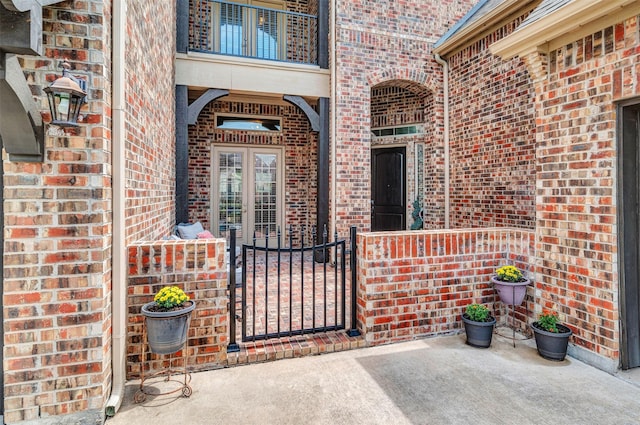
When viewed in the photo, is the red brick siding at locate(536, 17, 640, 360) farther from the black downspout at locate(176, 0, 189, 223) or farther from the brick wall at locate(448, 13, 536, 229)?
the black downspout at locate(176, 0, 189, 223)

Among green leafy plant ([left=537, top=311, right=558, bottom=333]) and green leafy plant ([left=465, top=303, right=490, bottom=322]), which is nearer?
green leafy plant ([left=537, top=311, right=558, bottom=333])

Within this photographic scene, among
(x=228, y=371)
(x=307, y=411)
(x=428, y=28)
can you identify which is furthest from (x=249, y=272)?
(x=428, y=28)

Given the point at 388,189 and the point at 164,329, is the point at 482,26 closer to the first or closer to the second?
the point at 388,189

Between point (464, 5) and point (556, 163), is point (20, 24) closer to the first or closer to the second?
point (556, 163)

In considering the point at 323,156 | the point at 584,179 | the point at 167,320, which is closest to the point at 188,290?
the point at 167,320

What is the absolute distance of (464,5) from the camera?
23.4ft

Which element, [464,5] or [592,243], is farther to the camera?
[464,5]

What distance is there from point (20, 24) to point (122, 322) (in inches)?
73.1

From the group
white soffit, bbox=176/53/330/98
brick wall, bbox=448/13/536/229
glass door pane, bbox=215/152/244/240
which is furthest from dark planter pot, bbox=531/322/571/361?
glass door pane, bbox=215/152/244/240

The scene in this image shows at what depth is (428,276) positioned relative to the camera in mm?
3514

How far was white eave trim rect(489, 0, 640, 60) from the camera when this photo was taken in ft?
8.99

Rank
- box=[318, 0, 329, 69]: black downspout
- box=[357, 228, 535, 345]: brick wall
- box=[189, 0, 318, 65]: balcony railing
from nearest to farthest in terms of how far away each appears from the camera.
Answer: box=[357, 228, 535, 345]: brick wall
box=[318, 0, 329, 69]: black downspout
box=[189, 0, 318, 65]: balcony railing

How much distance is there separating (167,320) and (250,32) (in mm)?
6986

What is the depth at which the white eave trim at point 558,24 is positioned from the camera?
2.74 m
